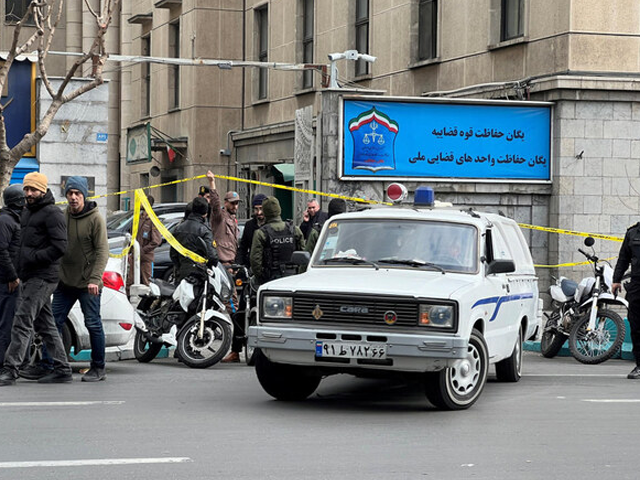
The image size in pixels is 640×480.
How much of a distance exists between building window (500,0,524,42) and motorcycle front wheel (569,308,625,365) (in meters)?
9.18

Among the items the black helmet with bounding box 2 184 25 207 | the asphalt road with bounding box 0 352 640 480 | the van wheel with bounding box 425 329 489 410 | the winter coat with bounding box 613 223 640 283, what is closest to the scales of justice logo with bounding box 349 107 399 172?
the winter coat with bounding box 613 223 640 283

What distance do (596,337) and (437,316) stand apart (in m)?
5.51

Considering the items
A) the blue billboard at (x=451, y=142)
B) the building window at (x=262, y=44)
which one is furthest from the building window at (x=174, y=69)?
the blue billboard at (x=451, y=142)

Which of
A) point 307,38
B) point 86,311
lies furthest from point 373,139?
point 307,38

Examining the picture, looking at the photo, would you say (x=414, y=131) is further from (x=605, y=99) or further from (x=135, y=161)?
(x=135, y=161)

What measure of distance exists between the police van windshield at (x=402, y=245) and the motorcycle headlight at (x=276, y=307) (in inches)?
37.6

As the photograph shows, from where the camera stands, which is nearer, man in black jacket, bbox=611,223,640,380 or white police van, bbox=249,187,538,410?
white police van, bbox=249,187,538,410

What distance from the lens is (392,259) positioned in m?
10.6

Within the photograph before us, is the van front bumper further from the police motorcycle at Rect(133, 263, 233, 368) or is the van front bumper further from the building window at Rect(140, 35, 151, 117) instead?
the building window at Rect(140, 35, 151, 117)

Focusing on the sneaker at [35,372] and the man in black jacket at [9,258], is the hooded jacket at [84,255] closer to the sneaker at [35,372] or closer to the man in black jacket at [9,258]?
the man in black jacket at [9,258]

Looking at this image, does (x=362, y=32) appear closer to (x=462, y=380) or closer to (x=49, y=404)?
(x=462, y=380)

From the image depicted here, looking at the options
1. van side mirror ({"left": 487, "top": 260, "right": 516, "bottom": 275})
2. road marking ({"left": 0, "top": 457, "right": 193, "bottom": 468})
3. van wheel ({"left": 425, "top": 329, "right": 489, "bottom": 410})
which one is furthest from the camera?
van side mirror ({"left": 487, "top": 260, "right": 516, "bottom": 275})

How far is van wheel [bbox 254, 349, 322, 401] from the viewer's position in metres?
10.2

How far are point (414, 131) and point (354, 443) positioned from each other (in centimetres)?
1359
